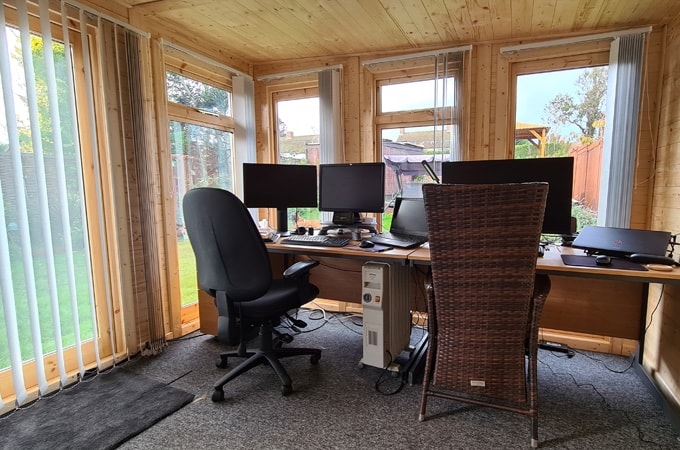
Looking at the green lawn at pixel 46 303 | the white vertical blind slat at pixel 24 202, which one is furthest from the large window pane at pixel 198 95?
the green lawn at pixel 46 303

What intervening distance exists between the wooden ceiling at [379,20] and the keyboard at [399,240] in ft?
4.88

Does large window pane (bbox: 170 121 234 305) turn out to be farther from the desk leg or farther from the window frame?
the desk leg

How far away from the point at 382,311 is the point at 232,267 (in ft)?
2.94

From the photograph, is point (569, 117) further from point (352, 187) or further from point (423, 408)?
point (423, 408)

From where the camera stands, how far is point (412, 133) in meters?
3.30

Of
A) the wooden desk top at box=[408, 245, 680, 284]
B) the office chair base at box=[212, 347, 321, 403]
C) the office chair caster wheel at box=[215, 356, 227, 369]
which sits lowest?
the office chair caster wheel at box=[215, 356, 227, 369]

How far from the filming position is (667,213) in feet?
7.79

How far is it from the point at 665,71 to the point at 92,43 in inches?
145

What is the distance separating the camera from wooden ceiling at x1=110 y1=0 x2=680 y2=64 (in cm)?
238

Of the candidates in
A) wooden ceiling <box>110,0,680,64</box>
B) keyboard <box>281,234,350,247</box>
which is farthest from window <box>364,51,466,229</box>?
keyboard <box>281,234,350,247</box>

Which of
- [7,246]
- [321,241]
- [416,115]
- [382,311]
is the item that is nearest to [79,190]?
[7,246]

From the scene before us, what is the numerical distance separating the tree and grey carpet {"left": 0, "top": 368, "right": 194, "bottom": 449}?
3.20 metres

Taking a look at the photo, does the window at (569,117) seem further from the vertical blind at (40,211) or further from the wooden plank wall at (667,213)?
the vertical blind at (40,211)

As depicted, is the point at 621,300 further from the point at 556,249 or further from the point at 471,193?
the point at 471,193
